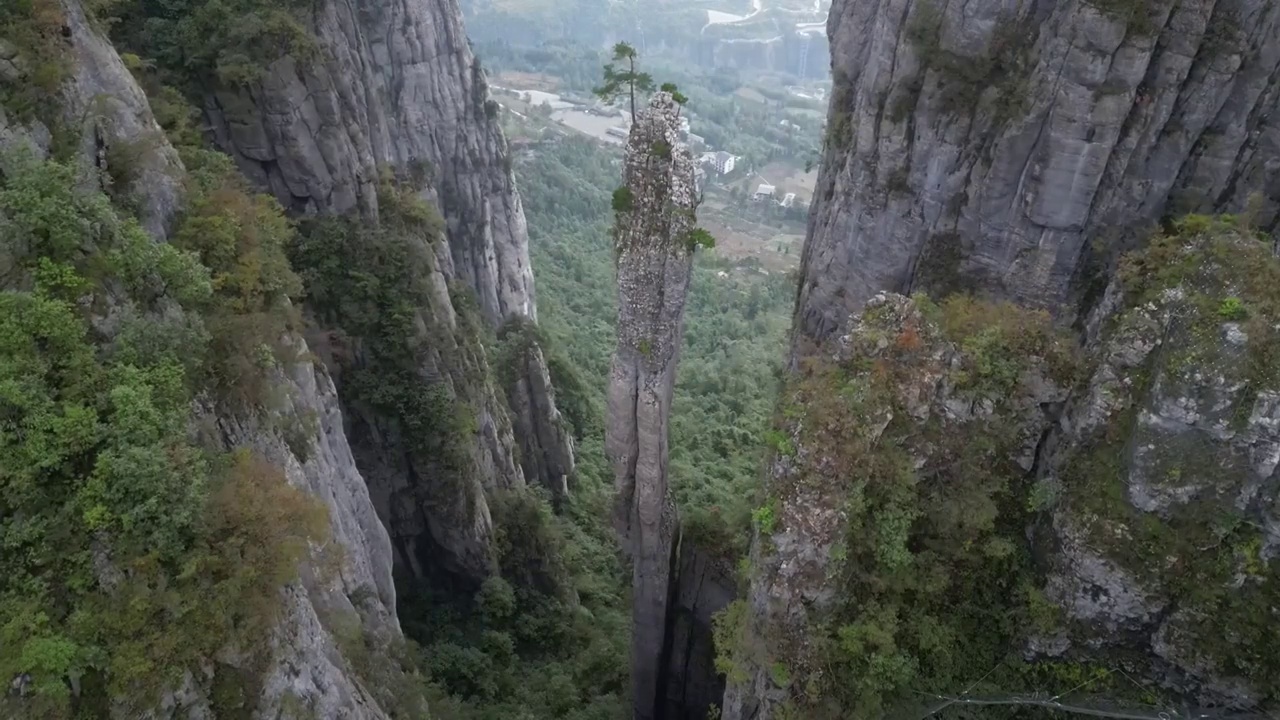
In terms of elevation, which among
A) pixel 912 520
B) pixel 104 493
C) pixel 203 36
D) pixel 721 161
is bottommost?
pixel 721 161

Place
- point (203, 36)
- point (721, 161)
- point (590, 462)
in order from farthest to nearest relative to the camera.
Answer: point (721, 161), point (590, 462), point (203, 36)

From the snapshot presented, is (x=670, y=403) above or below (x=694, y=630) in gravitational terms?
above

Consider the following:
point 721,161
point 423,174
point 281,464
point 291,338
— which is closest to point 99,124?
point 291,338

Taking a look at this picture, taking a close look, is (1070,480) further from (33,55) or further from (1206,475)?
(33,55)

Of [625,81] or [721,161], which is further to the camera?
[721,161]

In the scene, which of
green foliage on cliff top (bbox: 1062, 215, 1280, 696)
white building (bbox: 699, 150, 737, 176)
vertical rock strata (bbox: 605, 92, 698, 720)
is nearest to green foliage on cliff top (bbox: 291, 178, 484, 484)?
vertical rock strata (bbox: 605, 92, 698, 720)

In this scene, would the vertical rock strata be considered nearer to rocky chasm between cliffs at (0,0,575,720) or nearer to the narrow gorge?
the narrow gorge
